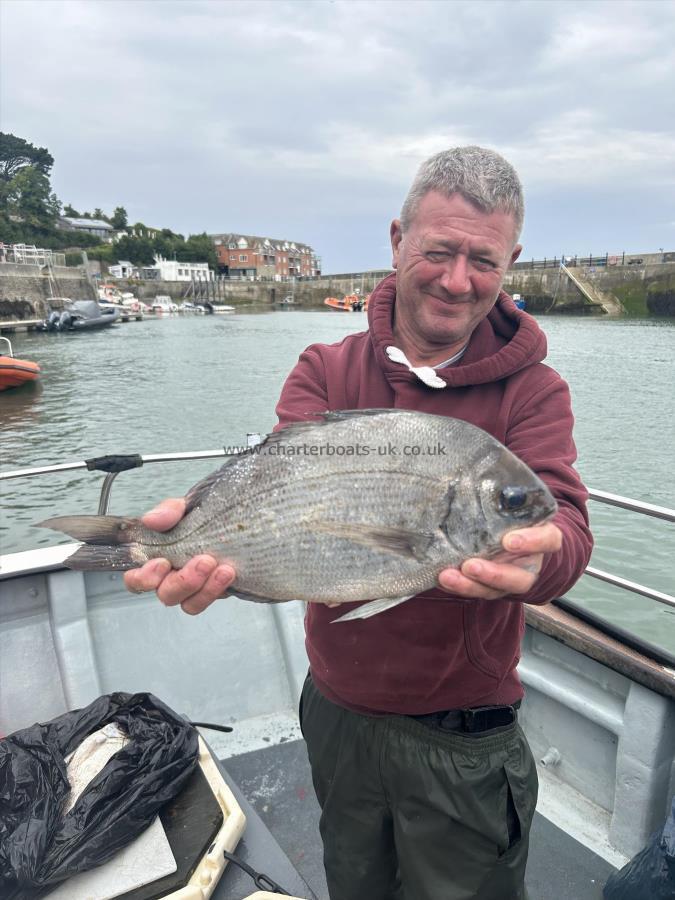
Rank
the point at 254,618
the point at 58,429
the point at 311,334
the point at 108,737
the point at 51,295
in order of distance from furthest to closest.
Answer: the point at 51,295 → the point at 311,334 → the point at 58,429 → the point at 254,618 → the point at 108,737

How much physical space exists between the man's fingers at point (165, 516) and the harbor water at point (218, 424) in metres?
7.51

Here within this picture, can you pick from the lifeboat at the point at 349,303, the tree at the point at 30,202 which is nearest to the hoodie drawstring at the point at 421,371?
the lifeboat at the point at 349,303

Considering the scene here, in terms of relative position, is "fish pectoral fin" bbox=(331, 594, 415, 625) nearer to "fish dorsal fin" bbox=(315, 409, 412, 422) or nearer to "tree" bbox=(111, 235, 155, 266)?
"fish dorsal fin" bbox=(315, 409, 412, 422)

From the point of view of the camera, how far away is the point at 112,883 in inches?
90.9

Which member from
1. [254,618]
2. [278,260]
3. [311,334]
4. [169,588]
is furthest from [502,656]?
[278,260]

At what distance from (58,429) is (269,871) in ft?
59.5

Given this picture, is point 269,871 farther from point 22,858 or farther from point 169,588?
point 169,588

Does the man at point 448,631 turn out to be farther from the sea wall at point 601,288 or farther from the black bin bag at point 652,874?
the sea wall at point 601,288

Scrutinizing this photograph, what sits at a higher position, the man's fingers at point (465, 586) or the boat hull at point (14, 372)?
the man's fingers at point (465, 586)

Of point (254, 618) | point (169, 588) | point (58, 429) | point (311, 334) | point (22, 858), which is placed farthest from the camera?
point (311, 334)

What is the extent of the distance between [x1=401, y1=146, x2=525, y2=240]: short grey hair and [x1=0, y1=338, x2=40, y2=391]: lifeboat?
75.7 ft

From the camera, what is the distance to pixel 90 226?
118 m

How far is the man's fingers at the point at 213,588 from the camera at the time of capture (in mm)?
1880

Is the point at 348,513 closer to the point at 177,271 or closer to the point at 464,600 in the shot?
the point at 464,600
